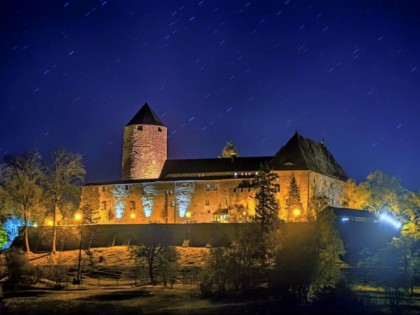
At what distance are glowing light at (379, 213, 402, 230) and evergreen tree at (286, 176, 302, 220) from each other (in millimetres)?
7581

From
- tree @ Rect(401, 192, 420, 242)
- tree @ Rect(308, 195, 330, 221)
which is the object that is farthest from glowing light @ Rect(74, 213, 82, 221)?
tree @ Rect(401, 192, 420, 242)

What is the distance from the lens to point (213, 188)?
235 feet

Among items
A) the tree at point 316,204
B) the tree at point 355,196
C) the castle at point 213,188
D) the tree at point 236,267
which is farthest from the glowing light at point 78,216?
the tree at point 355,196

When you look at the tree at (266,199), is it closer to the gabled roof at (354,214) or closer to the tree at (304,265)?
the gabled roof at (354,214)

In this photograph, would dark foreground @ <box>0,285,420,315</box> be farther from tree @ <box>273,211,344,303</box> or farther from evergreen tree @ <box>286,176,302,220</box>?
evergreen tree @ <box>286,176,302,220</box>

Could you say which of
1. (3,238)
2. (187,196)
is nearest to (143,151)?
(187,196)

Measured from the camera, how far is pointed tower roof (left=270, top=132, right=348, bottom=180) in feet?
230

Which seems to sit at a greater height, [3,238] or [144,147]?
[144,147]

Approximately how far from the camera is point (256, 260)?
155ft

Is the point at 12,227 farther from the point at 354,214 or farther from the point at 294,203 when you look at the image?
the point at 354,214

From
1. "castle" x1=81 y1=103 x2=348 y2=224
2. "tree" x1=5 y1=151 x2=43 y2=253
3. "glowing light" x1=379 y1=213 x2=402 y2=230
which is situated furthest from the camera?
"castle" x1=81 y1=103 x2=348 y2=224

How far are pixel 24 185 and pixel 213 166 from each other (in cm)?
2372

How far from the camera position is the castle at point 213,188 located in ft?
225

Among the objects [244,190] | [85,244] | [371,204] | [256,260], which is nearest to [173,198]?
[244,190]
